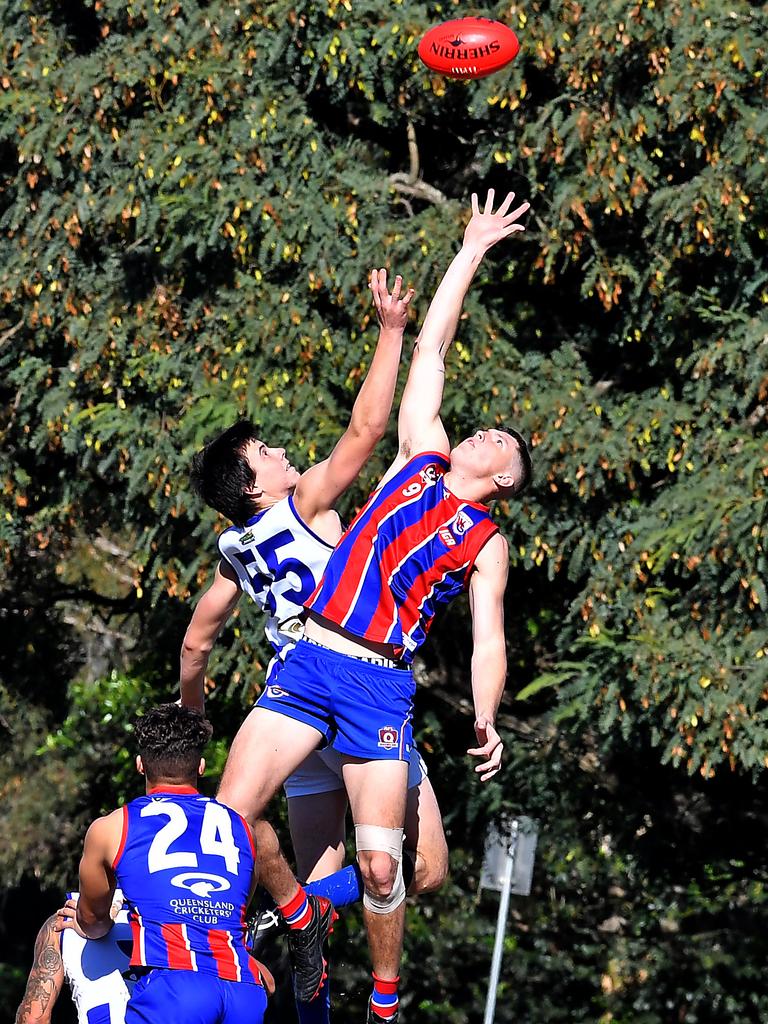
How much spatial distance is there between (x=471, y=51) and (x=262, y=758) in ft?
15.8

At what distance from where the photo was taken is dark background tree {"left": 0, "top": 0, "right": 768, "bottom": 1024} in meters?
11.2

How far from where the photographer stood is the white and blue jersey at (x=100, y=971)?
18.6 feet

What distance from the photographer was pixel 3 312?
43.4 feet

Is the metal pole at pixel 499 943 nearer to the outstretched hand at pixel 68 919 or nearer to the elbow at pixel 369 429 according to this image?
the outstretched hand at pixel 68 919

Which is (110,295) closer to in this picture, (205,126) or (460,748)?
(205,126)

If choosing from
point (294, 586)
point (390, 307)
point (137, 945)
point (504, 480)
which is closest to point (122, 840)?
point (137, 945)

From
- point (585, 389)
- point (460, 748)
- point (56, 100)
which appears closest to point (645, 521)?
point (585, 389)

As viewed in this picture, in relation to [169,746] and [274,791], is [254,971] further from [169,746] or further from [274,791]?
[169,746]

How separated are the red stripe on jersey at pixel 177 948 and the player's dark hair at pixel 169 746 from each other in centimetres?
51

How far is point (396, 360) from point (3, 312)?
819 cm

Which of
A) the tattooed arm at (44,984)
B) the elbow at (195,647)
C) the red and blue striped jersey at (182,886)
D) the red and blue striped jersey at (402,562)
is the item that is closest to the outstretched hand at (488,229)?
the red and blue striped jersey at (402,562)

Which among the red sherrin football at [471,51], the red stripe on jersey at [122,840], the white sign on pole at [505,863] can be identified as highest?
the red sherrin football at [471,51]

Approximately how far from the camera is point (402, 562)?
5.98 meters

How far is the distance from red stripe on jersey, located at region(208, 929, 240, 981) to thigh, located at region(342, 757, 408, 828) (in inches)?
28.0
